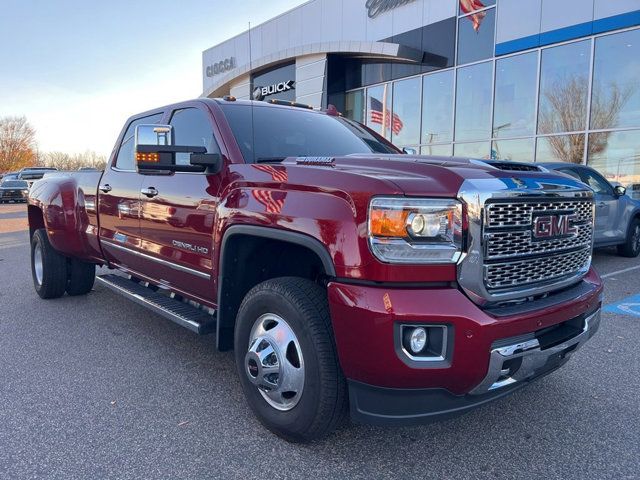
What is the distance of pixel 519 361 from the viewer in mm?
2291

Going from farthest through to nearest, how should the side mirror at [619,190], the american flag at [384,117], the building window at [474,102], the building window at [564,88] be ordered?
1. the american flag at [384,117]
2. the building window at [474,102]
3. the building window at [564,88]
4. the side mirror at [619,190]

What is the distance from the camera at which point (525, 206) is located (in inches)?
94.5

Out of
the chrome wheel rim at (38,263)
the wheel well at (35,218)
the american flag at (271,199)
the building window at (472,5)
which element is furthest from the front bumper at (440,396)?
the building window at (472,5)

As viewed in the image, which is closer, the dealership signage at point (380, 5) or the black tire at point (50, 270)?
the black tire at point (50, 270)

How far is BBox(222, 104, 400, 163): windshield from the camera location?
339cm

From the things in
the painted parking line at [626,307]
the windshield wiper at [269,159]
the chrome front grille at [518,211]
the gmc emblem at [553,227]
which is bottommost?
the painted parking line at [626,307]

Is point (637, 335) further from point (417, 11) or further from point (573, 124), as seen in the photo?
point (417, 11)

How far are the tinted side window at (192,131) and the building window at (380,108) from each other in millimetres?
15355

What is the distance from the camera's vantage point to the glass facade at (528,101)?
12492 millimetres

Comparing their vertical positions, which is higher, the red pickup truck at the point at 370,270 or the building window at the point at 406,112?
the building window at the point at 406,112

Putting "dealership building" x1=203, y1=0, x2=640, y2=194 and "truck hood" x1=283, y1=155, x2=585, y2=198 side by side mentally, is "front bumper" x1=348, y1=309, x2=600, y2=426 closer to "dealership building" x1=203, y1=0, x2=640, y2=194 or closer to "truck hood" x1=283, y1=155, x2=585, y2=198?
"truck hood" x1=283, y1=155, x2=585, y2=198

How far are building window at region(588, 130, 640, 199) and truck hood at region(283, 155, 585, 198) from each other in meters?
11.4

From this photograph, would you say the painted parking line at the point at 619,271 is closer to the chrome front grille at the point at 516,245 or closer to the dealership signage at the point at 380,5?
the chrome front grille at the point at 516,245

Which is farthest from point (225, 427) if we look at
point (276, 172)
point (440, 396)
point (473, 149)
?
point (473, 149)
